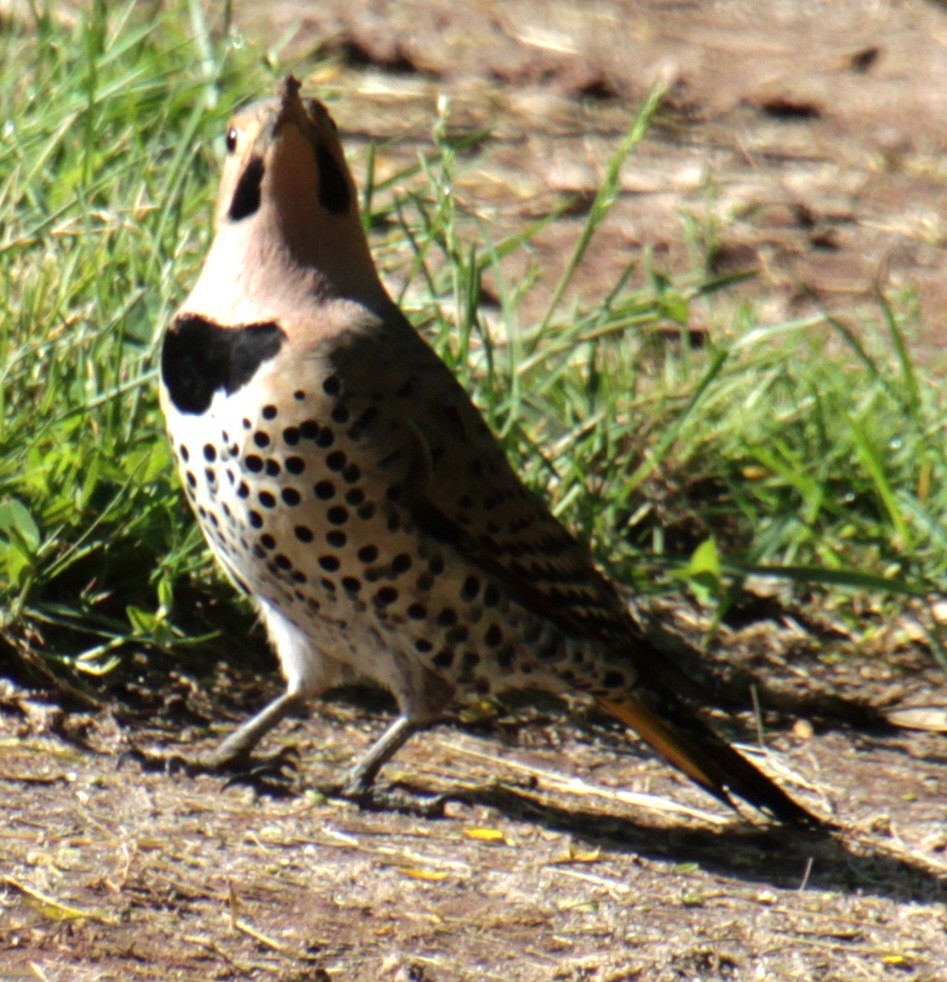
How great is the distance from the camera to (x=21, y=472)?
4152mm

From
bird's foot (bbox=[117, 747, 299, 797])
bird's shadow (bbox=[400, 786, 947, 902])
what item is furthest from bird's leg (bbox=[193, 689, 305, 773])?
bird's shadow (bbox=[400, 786, 947, 902])

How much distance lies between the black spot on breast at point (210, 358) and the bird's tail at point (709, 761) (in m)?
1.17

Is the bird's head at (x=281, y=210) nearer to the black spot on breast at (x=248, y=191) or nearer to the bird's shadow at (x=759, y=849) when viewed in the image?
the black spot on breast at (x=248, y=191)

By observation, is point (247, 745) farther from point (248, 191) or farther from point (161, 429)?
point (248, 191)

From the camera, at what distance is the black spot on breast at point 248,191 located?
12.7ft

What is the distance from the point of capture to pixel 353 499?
3674 mm

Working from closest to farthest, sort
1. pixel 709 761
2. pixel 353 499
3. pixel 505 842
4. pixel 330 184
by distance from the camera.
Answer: pixel 353 499
pixel 505 842
pixel 330 184
pixel 709 761

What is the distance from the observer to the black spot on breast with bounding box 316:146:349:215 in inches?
156

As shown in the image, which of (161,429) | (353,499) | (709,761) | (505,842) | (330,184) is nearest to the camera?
(353,499)

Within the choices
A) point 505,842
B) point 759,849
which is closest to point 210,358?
point 505,842

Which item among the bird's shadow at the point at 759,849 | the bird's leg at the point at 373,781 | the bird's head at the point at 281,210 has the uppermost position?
the bird's head at the point at 281,210

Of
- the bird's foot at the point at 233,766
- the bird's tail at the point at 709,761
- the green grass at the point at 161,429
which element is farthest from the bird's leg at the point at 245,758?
the bird's tail at the point at 709,761

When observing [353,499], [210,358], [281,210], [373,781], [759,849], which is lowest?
[759,849]

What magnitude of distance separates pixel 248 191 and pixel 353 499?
0.73 m
